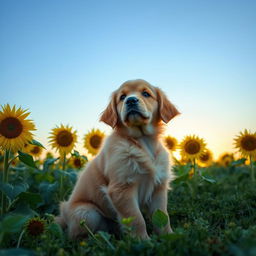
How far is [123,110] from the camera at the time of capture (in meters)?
3.11

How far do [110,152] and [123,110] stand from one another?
50cm

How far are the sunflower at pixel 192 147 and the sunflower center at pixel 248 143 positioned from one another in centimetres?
68

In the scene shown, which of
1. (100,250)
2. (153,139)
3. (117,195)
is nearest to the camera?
(100,250)

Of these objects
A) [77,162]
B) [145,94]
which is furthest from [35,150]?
[145,94]

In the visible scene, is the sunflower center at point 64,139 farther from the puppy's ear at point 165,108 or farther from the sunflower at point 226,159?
the sunflower at point 226,159

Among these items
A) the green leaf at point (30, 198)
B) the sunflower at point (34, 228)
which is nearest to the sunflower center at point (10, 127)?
the green leaf at point (30, 198)

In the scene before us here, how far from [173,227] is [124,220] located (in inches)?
54.9

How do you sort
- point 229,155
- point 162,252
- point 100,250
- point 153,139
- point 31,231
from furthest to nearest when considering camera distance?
point 229,155, point 153,139, point 31,231, point 100,250, point 162,252

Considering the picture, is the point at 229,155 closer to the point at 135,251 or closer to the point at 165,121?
the point at 165,121

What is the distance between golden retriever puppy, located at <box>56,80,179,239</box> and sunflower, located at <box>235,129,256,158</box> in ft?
5.80

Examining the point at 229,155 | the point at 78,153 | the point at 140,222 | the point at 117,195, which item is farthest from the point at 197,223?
the point at 229,155

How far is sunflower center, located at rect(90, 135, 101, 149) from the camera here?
4.79m

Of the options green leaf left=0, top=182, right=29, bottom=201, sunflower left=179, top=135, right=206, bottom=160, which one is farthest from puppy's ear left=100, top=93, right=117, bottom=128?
sunflower left=179, top=135, right=206, bottom=160

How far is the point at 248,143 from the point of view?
455 centimetres
